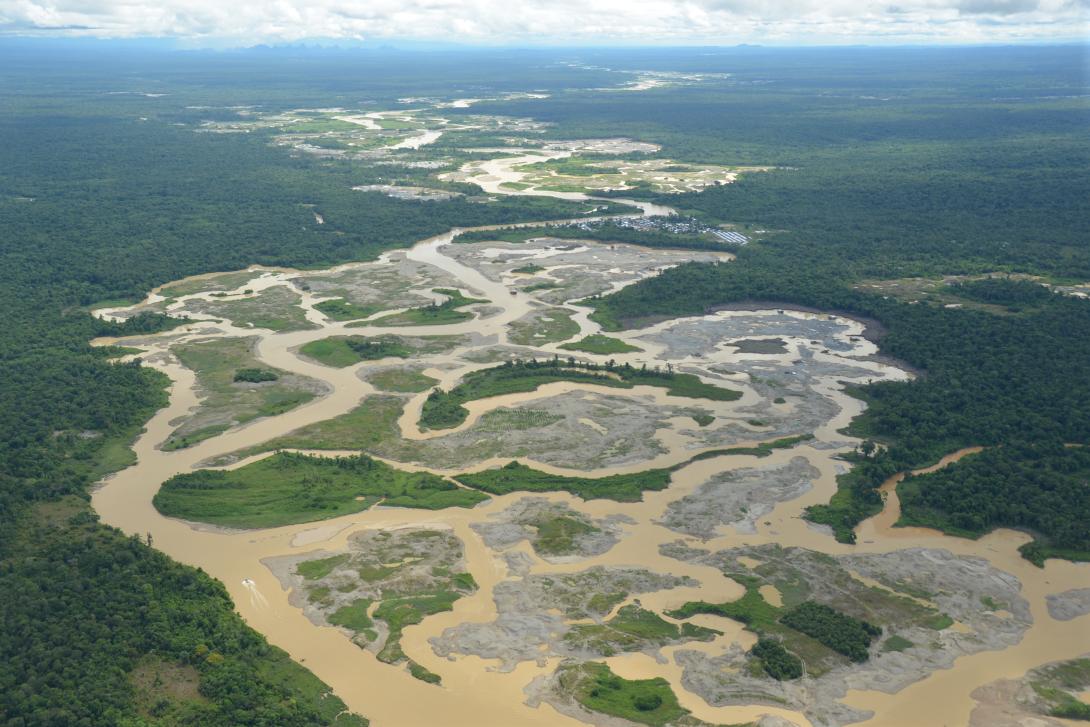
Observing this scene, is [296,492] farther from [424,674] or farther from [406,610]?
[424,674]

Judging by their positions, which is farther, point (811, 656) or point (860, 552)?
point (860, 552)

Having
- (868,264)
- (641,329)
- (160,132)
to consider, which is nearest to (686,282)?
(641,329)

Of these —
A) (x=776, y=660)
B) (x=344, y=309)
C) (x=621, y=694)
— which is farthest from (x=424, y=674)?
(x=344, y=309)

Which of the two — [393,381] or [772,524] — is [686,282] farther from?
[772,524]

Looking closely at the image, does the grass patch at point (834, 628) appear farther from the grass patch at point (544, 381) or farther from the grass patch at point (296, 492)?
the grass patch at point (544, 381)

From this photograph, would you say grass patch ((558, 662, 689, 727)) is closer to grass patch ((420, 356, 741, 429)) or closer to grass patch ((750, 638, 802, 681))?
grass patch ((750, 638, 802, 681))

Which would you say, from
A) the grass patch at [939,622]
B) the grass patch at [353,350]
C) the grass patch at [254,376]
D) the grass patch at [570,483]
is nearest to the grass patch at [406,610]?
the grass patch at [570,483]
